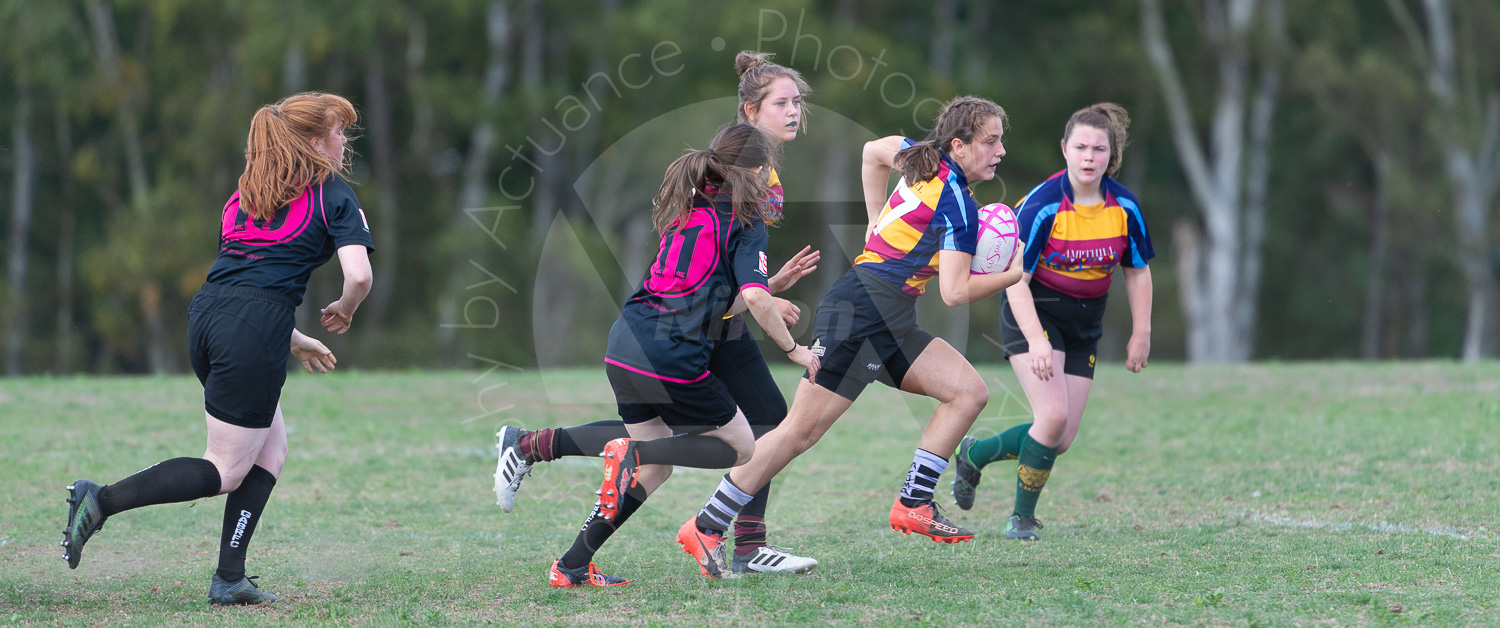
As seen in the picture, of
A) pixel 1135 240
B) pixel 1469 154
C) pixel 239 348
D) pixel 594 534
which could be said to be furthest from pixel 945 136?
pixel 1469 154

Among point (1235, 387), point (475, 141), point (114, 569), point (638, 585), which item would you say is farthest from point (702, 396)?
point (475, 141)

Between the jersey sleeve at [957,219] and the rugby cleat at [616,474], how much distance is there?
1.47m

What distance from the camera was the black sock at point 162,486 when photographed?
4273mm

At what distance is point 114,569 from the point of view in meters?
5.10

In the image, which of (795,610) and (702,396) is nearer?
(795,610)

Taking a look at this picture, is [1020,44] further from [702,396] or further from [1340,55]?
[702,396]

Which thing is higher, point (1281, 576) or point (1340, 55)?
point (1340, 55)

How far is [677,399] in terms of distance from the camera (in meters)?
4.50

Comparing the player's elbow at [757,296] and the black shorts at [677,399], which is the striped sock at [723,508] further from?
the player's elbow at [757,296]

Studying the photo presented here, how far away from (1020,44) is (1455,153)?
9.03 metres

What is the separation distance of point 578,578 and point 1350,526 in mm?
3329

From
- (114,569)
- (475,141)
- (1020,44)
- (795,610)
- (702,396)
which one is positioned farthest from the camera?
(1020,44)

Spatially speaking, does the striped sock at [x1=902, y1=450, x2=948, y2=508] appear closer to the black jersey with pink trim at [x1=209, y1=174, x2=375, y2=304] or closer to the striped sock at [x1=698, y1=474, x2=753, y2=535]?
the striped sock at [x1=698, y1=474, x2=753, y2=535]

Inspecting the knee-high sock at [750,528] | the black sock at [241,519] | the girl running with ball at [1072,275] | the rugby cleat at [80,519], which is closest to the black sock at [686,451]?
the knee-high sock at [750,528]
